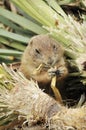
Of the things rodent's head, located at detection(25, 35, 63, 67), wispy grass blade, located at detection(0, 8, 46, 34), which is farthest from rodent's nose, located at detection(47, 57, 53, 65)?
wispy grass blade, located at detection(0, 8, 46, 34)

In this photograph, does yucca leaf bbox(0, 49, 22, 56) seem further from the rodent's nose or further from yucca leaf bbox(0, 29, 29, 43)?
the rodent's nose

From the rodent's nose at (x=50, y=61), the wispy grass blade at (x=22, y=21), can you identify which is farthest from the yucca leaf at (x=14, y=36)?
the rodent's nose at (x=50, y=61)

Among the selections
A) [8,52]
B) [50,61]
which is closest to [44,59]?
[50,61]

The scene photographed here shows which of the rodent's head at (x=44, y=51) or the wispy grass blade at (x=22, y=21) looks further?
the wispy grass blade at (x=22, y=21)

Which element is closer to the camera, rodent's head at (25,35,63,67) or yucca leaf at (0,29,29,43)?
rodent's head at (25,35,63,67)

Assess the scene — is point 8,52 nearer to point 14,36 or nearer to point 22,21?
point 14,36

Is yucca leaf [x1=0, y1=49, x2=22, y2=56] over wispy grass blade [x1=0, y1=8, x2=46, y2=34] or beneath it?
beneath

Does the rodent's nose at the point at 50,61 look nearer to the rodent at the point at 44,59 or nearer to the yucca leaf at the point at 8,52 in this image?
the rodent at the point at 44,59
